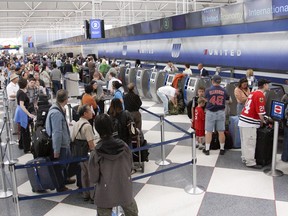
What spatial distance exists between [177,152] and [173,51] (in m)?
8.13

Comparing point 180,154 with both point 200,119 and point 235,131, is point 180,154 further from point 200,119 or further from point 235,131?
point 235,131

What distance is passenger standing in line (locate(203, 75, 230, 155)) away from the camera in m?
5.36

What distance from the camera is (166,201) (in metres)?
4.06

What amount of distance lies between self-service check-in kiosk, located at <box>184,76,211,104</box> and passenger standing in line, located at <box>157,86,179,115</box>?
0.35 metres

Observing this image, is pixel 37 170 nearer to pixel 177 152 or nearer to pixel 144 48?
pixel 177 152

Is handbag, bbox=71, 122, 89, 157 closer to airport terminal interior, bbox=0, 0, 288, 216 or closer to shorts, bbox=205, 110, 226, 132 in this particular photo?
airport terminal interior, bbox=0, 0, 288, 216

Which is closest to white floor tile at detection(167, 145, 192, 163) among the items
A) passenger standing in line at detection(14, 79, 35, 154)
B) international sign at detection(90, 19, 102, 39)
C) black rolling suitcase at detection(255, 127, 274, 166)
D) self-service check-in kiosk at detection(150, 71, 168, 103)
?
black rolling suitcase at detection(255, 127, 274, 166)

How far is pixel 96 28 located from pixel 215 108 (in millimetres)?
8353

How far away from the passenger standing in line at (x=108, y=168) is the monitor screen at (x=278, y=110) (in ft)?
9.31

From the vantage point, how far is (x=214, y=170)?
498 centimetres

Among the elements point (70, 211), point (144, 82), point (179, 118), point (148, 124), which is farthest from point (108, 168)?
point (144, 82)

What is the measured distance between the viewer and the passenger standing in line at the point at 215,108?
5.36m

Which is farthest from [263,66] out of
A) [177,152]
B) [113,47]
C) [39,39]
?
[39,39]

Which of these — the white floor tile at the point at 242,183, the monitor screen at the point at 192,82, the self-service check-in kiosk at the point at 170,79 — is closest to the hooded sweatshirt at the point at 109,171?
the white floor tile at the point at 242,183
